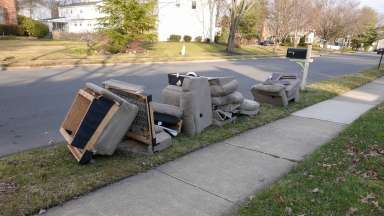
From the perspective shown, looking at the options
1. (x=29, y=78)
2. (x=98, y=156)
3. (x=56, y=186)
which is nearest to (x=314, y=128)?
(x=98, y=156)

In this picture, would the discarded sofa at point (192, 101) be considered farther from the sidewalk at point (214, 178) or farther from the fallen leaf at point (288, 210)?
the fallen leaf at point (288, 210)

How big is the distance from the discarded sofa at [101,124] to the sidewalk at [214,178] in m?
0.57

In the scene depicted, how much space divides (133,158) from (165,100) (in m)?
1.77

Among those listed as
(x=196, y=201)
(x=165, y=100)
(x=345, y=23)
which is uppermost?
(x=345, y=23)

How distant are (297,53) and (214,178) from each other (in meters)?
7.72

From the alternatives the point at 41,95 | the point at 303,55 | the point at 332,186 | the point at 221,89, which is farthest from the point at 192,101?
the point at 303,55

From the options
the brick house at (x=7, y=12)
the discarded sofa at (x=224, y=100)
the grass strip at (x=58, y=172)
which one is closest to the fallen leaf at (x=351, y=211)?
the grass strip at (x=58, y=172)

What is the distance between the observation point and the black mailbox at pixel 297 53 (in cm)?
1052

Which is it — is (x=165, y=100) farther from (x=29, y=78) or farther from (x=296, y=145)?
(x=29, y=78)

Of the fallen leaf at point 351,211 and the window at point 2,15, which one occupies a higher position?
the window at point 2,15

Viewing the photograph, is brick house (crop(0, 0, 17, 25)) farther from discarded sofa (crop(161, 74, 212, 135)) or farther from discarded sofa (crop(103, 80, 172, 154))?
discarded sofa (crop(103, 80, 172, 154))

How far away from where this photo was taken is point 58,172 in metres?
4.04

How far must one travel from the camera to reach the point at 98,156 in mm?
4547

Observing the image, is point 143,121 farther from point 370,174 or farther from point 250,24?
point 250,24
